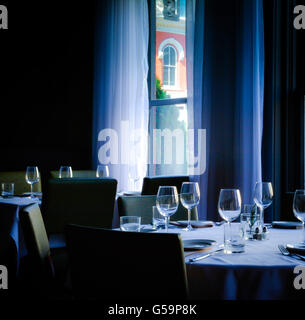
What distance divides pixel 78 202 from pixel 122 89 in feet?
9.80

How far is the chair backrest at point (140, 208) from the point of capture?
2180mm

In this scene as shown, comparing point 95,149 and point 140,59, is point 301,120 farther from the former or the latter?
point 95,149

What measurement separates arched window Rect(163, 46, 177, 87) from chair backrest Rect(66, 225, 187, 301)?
162 inches

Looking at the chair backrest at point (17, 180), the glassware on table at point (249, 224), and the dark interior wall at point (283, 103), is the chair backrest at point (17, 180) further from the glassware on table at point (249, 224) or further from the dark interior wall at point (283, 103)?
the glassware on table at point (249, 224)

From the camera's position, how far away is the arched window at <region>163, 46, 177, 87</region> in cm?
503

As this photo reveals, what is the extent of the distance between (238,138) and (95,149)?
2.72 m

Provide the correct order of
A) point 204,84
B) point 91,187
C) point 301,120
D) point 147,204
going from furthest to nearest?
point 204,84, point 301,120, point 91,187, point 147,204

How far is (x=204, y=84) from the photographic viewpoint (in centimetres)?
389

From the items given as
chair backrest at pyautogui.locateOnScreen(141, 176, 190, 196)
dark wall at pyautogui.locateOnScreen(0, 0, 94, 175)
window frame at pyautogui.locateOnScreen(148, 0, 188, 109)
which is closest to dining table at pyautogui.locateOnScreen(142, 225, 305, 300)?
chair backrest at pyautogui.locateOnScreen(141, 176, 190, 196)

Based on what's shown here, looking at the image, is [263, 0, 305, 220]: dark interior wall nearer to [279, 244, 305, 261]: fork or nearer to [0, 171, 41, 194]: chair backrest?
[279, 244, 305, 261]: fork

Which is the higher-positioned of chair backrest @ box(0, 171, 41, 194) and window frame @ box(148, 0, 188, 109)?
window frame @ box(148, 0, 188, 109)

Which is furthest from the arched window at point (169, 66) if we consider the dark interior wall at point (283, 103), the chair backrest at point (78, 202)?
the chair backrest at point (78, 202)

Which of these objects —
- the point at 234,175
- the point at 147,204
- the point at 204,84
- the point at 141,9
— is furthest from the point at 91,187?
the point at 141,9

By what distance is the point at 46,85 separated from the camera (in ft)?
18.4
